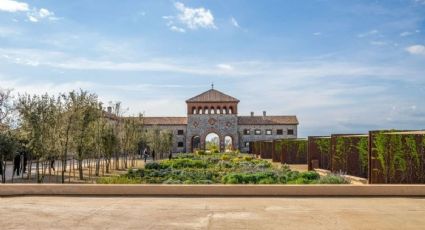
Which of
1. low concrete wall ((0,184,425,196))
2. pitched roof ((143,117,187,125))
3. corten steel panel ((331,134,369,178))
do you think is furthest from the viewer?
pitched roof ((143,117,187,125))

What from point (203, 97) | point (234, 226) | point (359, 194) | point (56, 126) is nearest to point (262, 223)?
point (234, 226)

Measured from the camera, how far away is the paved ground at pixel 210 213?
798 cm

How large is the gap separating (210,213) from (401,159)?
8.96 meters

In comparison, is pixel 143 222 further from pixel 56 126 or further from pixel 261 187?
pixel 56 126

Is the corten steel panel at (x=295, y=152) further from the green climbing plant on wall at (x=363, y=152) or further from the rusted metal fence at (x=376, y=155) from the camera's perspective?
the green climbing plant on wall at (x=363, y=152)

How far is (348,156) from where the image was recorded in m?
20.1

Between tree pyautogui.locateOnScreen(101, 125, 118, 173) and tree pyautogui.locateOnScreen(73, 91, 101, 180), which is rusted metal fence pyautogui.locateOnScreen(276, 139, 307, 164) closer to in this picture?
tree pyautogui.locateOnScreen(101, 125, 118, 173)

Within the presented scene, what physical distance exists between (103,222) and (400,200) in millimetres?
7104

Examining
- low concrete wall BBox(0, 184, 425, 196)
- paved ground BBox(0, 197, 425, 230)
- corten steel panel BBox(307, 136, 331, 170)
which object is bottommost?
paved ground BBox(0, 197, 425, 230)

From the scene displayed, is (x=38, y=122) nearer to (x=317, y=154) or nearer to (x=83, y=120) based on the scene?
(x=83, y=120)

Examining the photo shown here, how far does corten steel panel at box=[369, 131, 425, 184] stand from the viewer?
15.0 metres

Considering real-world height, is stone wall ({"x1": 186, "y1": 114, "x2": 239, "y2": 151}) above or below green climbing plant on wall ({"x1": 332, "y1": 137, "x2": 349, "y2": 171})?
above

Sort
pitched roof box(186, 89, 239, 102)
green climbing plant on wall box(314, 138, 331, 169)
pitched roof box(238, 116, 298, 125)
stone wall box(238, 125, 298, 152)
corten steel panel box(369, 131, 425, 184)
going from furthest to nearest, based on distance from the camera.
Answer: pitched roof box(238, 116, 298, 125) → stone wall box(238, 125, 298, 152) → pitched roof box(186, 89, 239, 102) → green climbing plant on wall box(314, 138, 331, 169) → corten steel panel box(369, 131, 425, 184)

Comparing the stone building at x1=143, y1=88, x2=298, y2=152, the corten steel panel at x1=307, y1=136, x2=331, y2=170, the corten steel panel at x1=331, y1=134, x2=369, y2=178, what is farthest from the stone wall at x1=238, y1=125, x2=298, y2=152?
the corten steel panel at x1=331, y1=134, x2=369, y2=178
